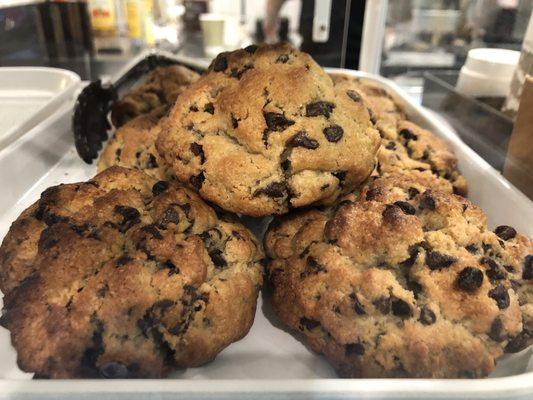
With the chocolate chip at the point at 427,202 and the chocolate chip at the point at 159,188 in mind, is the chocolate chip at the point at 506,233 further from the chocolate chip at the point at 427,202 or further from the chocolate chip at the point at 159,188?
the chocolate chip at the point at 159,188

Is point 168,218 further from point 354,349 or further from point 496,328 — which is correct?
point 496,328

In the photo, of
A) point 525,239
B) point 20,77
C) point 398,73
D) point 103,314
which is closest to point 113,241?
point 103,314

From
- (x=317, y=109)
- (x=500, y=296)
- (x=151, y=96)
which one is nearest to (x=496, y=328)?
(x=500, y=296)

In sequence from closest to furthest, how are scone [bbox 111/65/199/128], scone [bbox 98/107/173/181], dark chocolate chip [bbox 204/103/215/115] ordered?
Answer: dark chocolate chip [bbox 204/103/215/115] < scone [bbox 98/107/173/181] < scone [bbox 111/65/199/128]

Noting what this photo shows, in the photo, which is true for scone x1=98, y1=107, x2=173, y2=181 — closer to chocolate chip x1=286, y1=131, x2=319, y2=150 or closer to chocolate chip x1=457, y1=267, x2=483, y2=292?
chocolate chip x1=286, y1=131, x2=319, y2=150

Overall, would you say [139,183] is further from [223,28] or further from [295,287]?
[223,28]

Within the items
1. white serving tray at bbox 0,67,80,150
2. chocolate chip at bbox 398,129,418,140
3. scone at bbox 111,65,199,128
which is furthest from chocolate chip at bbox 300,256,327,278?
white serving tray at bbox 0,67,80,150
